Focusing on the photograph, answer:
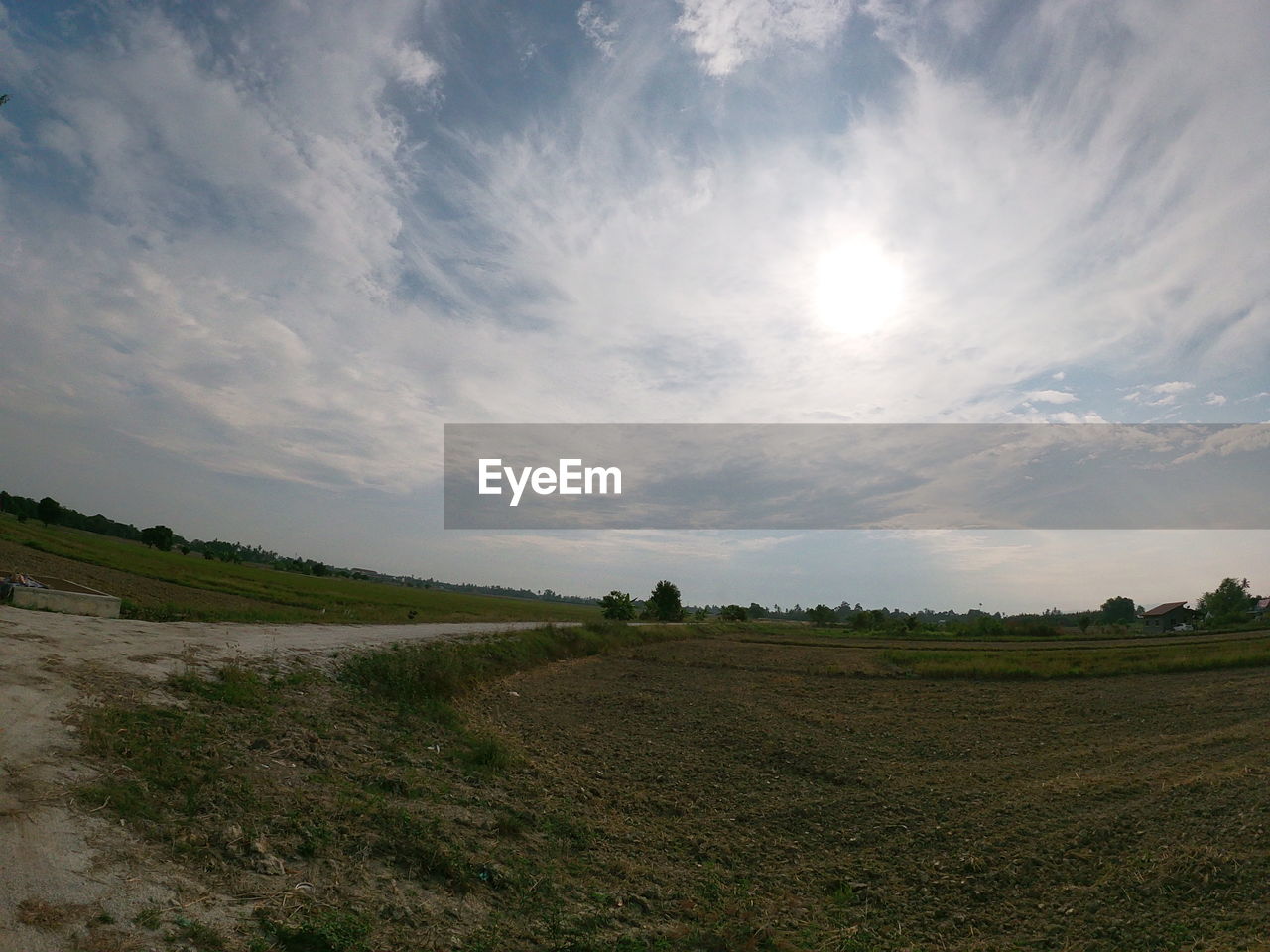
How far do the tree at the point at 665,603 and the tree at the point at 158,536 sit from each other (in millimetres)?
70186

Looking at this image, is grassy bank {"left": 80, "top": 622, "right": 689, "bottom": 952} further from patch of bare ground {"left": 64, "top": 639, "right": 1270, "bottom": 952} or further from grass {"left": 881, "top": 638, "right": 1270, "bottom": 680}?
grass {"left": 881, "top": 638, "right": 1270, "bottom": 680}

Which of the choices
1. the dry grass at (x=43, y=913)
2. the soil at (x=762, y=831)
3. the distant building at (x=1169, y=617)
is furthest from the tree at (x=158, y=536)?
the distant building at (x=1169, y=617)

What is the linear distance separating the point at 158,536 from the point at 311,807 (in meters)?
105

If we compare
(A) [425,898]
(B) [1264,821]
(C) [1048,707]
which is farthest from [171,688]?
(C) [1048,707]

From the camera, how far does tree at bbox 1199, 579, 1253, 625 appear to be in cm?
8000

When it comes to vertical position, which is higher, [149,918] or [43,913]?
[43,913]

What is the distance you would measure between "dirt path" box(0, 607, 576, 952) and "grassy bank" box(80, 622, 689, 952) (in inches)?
8.9

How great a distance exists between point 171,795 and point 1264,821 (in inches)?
444

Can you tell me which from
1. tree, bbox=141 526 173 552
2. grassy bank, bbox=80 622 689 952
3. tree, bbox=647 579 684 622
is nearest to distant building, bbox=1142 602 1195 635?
tree, bbox=647 579 684 622

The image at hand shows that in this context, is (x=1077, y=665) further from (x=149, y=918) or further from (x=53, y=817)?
(x=53, y=817)

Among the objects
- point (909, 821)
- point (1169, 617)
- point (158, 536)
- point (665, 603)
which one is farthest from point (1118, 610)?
point (158, 536)

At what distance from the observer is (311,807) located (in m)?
5.84

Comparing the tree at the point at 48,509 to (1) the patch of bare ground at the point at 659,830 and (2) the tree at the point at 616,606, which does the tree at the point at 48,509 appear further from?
(1) the patch of bare ground at the point at 659,830

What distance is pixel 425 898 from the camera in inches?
199
